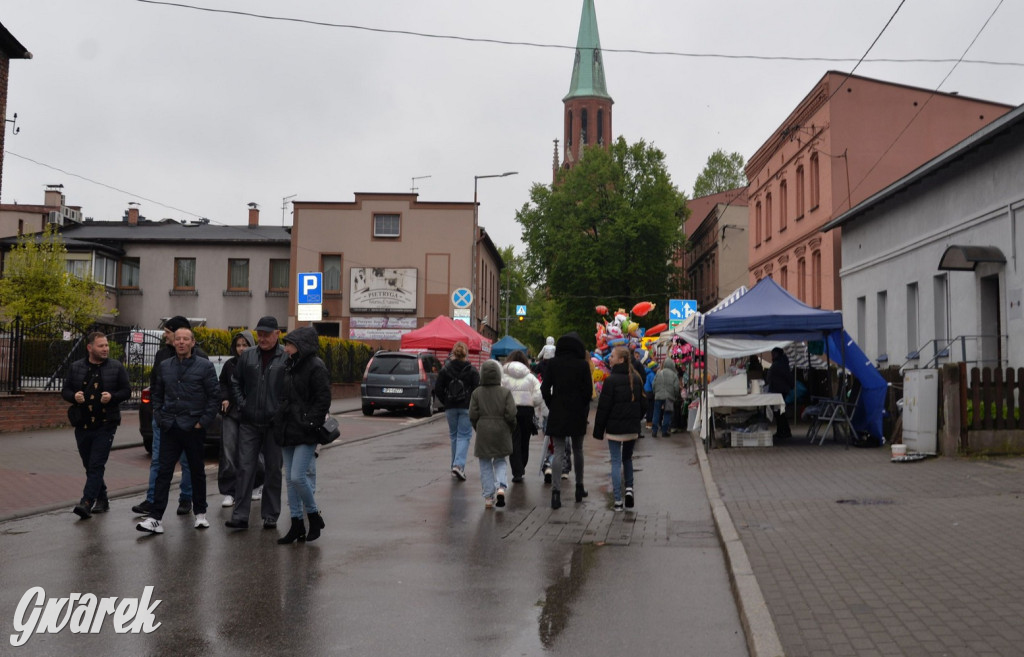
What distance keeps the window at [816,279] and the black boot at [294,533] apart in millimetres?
25875

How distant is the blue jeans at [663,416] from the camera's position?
21.6 meters

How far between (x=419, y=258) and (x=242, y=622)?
47.0m

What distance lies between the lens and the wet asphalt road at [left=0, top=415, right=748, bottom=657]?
5.39m

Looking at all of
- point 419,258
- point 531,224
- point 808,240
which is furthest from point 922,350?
point 531,224

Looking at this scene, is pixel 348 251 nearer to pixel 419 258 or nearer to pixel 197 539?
pixel 419 258

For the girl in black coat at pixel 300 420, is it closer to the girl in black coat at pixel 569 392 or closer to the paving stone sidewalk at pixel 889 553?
the girl in black coat at pixel 569 392

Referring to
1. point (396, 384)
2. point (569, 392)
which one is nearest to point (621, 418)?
point (569, 392)

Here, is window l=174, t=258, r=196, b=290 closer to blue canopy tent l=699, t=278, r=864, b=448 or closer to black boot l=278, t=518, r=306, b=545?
blue canopy tent l=699, t=278, r=864, b=448

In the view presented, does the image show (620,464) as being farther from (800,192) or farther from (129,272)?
(129,272)

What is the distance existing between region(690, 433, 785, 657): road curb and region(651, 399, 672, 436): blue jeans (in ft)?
38.4

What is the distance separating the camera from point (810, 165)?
32562 mm

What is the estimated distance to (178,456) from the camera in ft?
30.3

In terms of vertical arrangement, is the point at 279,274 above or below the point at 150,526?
above

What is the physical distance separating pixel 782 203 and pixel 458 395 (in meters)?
26.6
